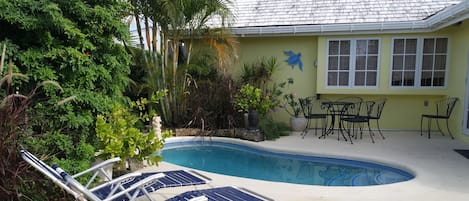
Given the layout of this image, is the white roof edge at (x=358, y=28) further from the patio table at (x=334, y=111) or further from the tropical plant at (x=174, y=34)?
the patio table at (x=334, y=111)

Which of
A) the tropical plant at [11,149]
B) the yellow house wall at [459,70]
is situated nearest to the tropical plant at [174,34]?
the tropical plant at [11,149]

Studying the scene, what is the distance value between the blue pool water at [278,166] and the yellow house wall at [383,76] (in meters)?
3.15

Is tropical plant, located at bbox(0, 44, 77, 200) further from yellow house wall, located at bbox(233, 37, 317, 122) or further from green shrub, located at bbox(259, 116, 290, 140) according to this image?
Result: yellow house wall, located at bbox(233, 37, 317, 122)

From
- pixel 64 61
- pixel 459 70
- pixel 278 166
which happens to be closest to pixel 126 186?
pixel 64 61

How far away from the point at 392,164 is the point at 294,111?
14.4 feet

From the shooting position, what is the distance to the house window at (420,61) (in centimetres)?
932

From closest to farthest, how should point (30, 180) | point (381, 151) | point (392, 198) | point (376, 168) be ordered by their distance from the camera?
point (30, 180) < point (392, 198) < point (376, 168) < point (381, 151)

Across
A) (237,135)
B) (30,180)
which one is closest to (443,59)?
(237,135)

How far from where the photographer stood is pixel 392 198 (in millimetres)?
4355

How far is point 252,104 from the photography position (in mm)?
8984

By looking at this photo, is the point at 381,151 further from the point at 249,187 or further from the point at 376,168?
the point at 249,187

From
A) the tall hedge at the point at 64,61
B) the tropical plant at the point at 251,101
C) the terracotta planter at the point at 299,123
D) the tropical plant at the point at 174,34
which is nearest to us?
the tall hedge at the point at 64,61

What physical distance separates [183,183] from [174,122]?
5.71 m

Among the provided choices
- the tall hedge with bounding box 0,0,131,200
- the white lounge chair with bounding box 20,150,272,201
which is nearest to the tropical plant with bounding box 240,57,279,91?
the tall hedge with bounding box 0,0,131,200
